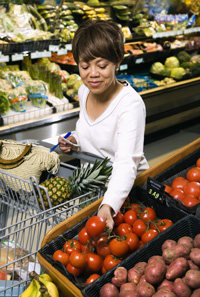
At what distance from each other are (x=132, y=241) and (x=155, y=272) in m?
0.26

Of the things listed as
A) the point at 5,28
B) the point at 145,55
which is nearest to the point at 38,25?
the point at 5,28

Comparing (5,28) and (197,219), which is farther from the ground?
(5,28)

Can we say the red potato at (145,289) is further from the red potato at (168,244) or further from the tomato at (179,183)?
the tomato at (179,183)

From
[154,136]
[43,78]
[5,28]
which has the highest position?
[5,28]

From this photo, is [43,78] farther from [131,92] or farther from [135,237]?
[135,237]

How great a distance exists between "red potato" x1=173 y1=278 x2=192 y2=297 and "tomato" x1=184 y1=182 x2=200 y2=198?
2.68ft

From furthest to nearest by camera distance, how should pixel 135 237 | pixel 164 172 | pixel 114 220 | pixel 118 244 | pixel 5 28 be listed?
pixel 5 28 → pixel 164 172 → pixel 114 220 → pixel 135 237 → pixel 118 244

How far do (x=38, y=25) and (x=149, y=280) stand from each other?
12.7 ft

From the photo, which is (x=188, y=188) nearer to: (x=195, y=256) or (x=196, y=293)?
(x=195, y=256)

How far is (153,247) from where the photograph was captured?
1451 millimetres

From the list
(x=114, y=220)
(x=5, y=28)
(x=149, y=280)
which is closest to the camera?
(x=149, y=280)

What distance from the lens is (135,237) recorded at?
1.54 metres

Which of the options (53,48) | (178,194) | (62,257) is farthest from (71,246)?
(53,48)

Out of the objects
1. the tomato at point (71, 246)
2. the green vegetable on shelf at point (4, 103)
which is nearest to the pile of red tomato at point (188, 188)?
the tomato at point (71, 246)
